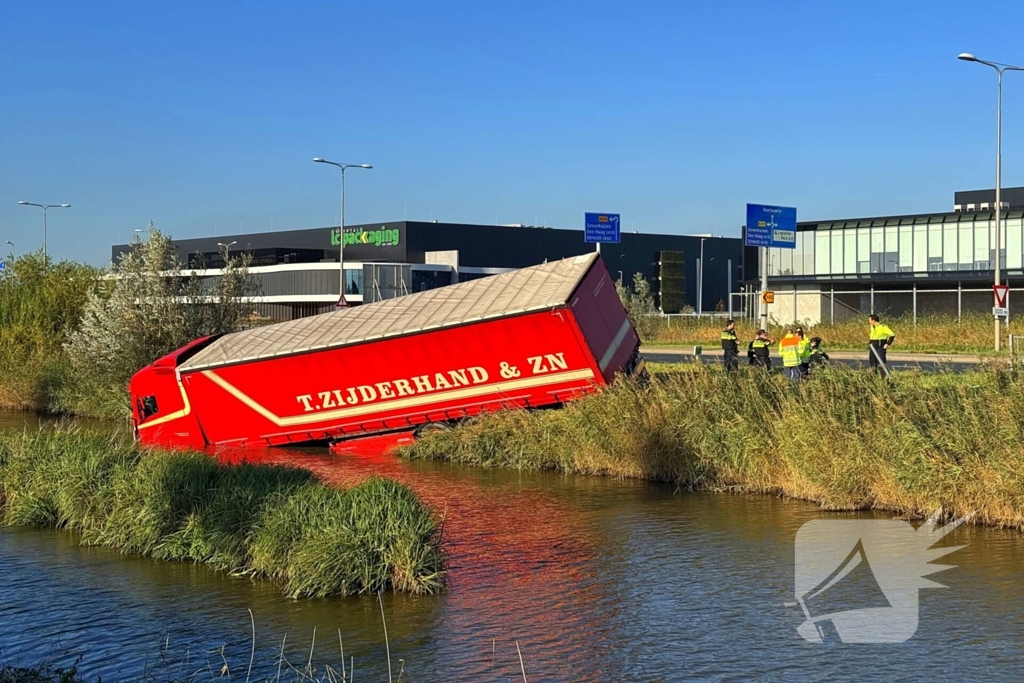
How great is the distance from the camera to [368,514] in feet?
42.7

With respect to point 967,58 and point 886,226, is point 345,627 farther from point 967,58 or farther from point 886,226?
point 886,226

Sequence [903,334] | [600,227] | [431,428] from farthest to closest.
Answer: [600,227]
[903,334]
[431,428]

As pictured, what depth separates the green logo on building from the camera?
93625 mm

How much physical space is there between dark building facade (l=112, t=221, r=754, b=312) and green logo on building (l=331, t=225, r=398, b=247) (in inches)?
3.3

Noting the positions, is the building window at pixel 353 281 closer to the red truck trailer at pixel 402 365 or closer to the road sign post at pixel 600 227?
the road sign post at pixel 600 227

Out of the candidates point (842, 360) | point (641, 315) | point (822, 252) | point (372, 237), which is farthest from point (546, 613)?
point (372, 237)

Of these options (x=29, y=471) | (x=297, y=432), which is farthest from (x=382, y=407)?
(x=29, y=471)

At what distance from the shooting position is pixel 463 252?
94062 mm

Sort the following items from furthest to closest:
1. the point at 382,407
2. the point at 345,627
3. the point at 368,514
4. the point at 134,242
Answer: the point at 134,242, the point at 382,407, the point at 368,514, the point at 345,627

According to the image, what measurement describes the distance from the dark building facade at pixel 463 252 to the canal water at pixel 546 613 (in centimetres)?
6782

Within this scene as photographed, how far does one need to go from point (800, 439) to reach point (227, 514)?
8959mm

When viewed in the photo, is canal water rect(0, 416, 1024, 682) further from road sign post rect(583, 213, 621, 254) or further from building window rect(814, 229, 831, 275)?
building window rect(814, 229, 831, 275)

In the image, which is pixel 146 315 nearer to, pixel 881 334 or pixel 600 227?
pixel 881 334

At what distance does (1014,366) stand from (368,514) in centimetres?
1092
